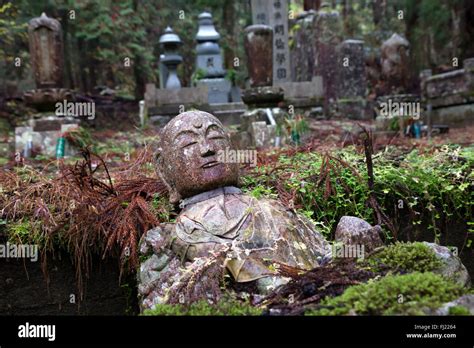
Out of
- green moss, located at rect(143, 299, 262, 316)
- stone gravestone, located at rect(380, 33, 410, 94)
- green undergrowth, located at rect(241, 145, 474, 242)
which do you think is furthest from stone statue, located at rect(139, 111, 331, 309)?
stone gravestone, located at rect(380, 33, 410, 94)

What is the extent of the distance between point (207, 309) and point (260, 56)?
8265mm

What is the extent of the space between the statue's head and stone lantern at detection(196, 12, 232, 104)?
12.4 m

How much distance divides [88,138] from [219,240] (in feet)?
20.9

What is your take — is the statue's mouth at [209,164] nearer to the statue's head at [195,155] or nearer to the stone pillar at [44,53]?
the statue's head at [195,155]

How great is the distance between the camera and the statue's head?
4.06 metres

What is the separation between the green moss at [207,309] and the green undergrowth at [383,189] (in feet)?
6.19

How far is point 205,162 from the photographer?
4.05m

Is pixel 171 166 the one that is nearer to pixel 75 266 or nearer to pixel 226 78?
pixel 75 266

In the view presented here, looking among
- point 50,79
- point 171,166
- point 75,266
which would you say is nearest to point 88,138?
point 50,79

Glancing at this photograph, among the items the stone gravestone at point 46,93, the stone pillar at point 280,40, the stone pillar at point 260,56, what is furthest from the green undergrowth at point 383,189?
the stone pillar at point 280,40

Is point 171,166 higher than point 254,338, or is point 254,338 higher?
point 171,166

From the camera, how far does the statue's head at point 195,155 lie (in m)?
4.06

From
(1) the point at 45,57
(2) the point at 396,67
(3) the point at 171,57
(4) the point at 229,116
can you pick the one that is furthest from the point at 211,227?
(3) the point at 171,57

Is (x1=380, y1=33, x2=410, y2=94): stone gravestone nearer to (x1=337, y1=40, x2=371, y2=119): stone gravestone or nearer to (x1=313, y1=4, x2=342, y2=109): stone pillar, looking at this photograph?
(x1=337, y1=40, x2=371, y2=119): stone gravestone
